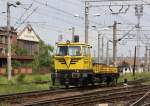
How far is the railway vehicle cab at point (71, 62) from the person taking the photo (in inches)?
1239

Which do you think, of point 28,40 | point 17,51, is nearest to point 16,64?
point 17,51

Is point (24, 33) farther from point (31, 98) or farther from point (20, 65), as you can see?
point (31, 98)

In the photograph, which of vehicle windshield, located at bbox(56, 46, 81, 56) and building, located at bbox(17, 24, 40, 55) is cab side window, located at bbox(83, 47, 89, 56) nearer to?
vehicle windshield, located at bbox(56, 46, 81, 56)

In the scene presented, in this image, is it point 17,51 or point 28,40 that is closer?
point 17,51

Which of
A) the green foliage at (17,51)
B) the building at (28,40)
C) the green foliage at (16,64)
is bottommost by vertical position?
the green foliage at (16,64)

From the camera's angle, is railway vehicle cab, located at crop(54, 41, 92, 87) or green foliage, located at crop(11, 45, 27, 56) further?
green foliage, located at crop(11, 45, 27, 56)

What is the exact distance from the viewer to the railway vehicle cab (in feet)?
103

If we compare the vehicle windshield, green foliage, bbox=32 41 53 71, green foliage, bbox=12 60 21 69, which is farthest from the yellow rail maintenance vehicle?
green foliage, bbox=32 41 53 71

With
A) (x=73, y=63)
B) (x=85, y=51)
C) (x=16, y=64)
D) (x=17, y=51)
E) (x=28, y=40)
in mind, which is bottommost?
(x=16, y=64)

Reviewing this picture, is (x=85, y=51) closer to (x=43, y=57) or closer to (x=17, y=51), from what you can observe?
(x=17, y=51)

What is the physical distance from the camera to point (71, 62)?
1249 inches

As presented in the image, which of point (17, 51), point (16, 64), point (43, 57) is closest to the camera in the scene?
point (16, 64)

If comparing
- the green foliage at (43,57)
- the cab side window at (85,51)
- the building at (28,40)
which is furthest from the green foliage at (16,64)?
the cab side window at (85,51)

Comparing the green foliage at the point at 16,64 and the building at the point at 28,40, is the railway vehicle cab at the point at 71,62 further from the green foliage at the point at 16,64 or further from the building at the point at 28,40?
the building at the point at 28,40
